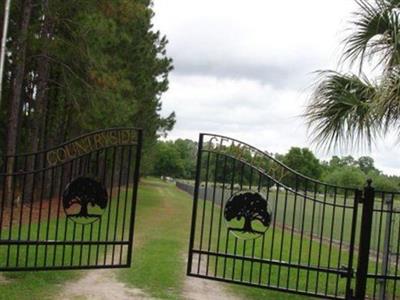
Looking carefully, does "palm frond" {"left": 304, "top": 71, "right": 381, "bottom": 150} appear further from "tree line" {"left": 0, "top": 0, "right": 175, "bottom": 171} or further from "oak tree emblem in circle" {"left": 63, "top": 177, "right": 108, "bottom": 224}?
"tree line" {"left": 0, "top": 0, "right": 175, "bottom": 171}

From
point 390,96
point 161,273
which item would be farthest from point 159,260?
point 390,96

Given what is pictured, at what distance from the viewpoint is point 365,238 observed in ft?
24.0

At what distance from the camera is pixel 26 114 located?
25.3 m

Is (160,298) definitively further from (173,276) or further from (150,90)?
(150,90)

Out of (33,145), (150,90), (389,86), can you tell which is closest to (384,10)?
(389,86)

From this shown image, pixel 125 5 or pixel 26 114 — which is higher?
pixel 125 5

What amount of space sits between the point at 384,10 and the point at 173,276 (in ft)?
17.9

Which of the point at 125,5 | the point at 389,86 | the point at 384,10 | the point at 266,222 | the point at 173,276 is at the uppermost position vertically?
the point at 125,5

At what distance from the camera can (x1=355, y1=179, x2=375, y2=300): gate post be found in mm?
7199

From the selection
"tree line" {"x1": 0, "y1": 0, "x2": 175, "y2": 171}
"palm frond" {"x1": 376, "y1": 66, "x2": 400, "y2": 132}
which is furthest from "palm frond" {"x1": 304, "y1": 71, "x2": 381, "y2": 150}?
"tree line" {"x1": 0, "y1": 0, "x2": 175, "y2": 171}

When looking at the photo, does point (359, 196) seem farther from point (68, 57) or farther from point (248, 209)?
point (68, 57)

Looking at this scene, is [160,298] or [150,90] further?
[150,90]

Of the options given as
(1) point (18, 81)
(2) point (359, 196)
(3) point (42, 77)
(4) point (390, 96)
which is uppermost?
(3) point (42, 77)

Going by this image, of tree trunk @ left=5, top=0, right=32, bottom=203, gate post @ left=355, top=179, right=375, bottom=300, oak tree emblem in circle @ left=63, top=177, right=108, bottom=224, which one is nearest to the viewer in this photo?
gate post @ left=355, top=179, right=375, bottom=300
